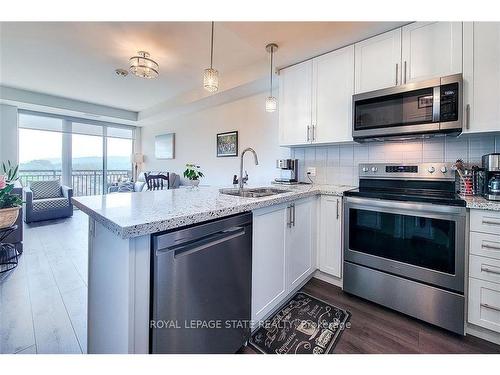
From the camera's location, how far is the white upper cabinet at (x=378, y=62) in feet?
6.26

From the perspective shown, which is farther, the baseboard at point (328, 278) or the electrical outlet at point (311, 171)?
the electrical outlet at point (311, 171)

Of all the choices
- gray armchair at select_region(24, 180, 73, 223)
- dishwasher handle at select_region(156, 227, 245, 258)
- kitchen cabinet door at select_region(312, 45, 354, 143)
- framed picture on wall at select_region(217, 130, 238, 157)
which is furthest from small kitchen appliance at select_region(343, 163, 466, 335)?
gray armchair at select_region(24, 180, 73, 223)

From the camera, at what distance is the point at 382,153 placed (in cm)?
225

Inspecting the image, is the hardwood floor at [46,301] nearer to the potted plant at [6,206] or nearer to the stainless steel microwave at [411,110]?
the potted plant at [6,206]

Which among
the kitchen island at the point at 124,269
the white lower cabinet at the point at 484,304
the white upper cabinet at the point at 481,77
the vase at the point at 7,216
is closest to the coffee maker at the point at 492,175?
the white upper cabinet at the point at 481,77

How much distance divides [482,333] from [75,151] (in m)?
7.44

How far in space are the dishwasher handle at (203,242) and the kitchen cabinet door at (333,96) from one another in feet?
5.02

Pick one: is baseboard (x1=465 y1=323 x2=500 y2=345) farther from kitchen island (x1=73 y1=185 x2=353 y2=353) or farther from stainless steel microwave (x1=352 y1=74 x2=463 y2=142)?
kitchen island (x1=73 y1=185 x2=353 y2=353)

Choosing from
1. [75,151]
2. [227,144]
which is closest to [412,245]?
[227,144]

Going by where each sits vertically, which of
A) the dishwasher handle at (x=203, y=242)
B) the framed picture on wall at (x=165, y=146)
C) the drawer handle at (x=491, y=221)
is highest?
the framed picture on wall at (x=165, y=146)

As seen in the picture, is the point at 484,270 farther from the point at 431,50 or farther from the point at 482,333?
the point at 431,50

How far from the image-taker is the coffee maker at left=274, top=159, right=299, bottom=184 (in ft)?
9.06

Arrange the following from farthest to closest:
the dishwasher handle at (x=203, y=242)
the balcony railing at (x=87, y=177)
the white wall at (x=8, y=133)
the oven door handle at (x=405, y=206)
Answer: the balcony railing at (x=87, y=177) < the white wall at (x=8, y=133) < the oven door handle at (x=405, y=206) < the dishwasher handle at (x=203, y=242)

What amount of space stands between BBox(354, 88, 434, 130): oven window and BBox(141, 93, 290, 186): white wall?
3.86 feet
